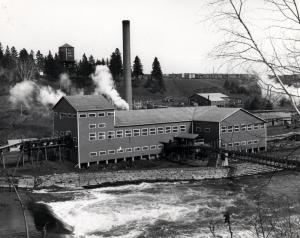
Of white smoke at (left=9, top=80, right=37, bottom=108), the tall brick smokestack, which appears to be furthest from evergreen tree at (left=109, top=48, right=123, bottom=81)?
the tall brick smokestack

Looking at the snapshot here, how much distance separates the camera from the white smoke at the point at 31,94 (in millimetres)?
59875

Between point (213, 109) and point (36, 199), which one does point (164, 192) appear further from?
point (213, 109)

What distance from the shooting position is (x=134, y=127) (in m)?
38.9

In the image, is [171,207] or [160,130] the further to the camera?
[160,130]

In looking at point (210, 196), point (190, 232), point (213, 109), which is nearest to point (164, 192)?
point (210, 196)

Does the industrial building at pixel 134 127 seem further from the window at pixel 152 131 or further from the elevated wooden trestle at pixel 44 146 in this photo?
the elevated wooden trestle at pixel 44 146

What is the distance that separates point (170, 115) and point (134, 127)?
499 centimetres

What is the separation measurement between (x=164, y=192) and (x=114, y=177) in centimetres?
518

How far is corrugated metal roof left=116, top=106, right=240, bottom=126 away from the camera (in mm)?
39500

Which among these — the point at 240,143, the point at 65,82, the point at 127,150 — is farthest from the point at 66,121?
the point at 65,82

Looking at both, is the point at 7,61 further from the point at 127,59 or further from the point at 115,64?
the point at 127,59

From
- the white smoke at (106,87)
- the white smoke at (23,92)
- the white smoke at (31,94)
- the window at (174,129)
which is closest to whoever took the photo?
the window at (174,129)

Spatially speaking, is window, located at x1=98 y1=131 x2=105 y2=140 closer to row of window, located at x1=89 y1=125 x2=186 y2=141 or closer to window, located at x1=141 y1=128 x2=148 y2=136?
row of window, located at x1=89 y1=125 x2=186 y2=141

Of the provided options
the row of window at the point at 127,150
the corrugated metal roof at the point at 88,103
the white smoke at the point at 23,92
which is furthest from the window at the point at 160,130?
the white smoke at the point at 23,92
